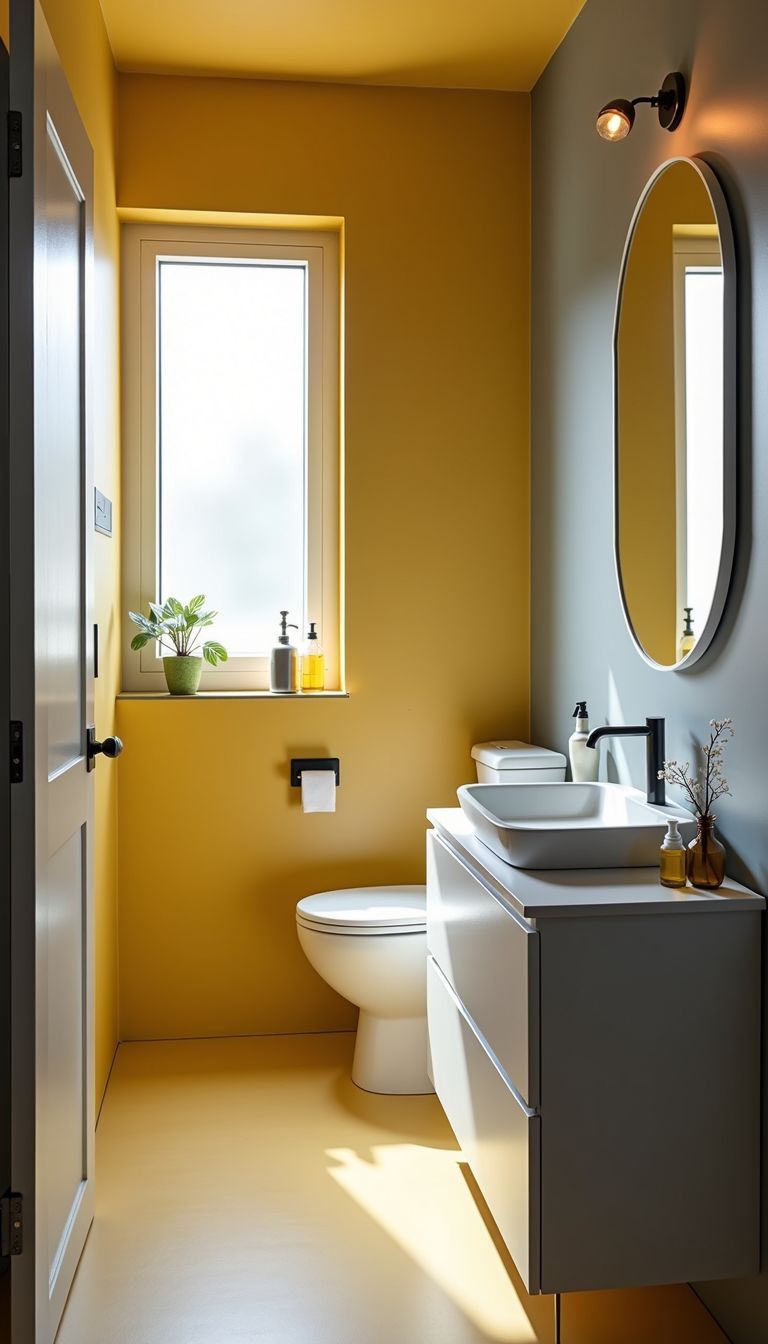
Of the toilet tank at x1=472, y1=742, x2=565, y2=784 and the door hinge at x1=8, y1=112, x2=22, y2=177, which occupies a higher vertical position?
the door hinge at x1=8, y1=112, x2=22, y2=177

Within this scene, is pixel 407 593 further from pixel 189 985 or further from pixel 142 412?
pixel 189 985

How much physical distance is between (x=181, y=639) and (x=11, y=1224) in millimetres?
1779

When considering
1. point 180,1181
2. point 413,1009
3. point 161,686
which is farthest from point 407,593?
point 180,1181

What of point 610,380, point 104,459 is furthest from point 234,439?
point 610,380

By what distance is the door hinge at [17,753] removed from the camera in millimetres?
1649

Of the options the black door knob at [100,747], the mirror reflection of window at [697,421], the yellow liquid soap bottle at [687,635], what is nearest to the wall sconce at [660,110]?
the mirror reflection of window at [697,421]

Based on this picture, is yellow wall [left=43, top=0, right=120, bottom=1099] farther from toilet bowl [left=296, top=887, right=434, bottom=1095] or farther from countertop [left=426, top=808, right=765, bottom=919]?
countertop [left=426, top=808, right=765, bottom=919]

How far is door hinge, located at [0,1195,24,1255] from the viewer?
167cm

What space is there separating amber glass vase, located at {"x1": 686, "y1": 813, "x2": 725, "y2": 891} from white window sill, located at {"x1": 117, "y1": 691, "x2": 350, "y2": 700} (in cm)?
155

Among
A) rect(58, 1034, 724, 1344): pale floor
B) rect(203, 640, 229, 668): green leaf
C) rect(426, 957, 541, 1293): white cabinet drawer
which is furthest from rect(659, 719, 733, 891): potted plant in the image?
rect(203, 640, 229, 668): green leaf

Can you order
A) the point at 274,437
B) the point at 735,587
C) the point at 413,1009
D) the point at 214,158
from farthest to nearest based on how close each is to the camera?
the point at 274,437 < the point at 214,158 < the point at 413,1009 < the point at 735,587

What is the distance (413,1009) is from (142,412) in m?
1.86

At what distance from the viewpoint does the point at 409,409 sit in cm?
321

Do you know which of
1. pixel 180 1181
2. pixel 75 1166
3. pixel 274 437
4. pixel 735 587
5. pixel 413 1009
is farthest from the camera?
pixel 274 437
